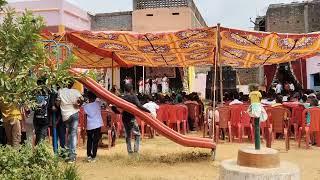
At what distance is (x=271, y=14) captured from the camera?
28.3 meters

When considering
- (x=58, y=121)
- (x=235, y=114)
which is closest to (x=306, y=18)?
(x=235, y=114)

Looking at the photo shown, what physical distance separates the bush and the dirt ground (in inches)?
92.0

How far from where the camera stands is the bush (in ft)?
13.9

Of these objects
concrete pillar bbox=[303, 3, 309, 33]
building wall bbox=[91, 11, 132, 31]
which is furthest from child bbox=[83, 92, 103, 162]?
concrete pillar bbox=[303, 3, 309, 33]

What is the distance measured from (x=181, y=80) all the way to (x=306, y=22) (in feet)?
30.5

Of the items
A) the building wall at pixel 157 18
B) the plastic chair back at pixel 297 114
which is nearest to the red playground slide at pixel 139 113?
the plastic chair back at pixel 297 114

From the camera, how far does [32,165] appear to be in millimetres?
4406

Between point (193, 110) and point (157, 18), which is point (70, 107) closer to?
point (193, 110)

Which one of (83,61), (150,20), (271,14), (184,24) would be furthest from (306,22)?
(83,61)

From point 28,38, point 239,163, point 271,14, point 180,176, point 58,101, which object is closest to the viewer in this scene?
point 28,38

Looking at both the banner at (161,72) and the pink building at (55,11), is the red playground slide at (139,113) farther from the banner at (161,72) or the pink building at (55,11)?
the banner at (161,72)

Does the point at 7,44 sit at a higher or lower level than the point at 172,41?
lower

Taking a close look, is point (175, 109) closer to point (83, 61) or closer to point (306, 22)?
point (83, 61)

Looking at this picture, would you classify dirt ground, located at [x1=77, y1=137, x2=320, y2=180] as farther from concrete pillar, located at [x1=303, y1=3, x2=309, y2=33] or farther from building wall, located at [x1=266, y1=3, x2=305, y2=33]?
building wall, located at [x1=266, y1=3, x2=305, y2=33]
